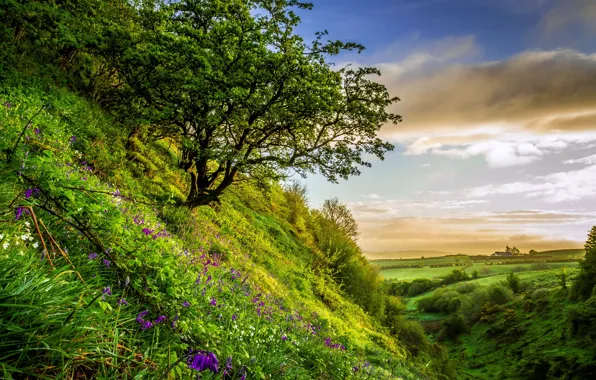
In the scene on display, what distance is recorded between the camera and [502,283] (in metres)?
131

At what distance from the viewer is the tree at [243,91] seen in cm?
1259

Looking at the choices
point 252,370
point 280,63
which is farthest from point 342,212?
point 252,370

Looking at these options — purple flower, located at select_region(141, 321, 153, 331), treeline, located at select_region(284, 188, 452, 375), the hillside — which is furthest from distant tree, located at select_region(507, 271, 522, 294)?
purple flower, located at select_region(141, 321, 153, 331)

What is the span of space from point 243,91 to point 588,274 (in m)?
106

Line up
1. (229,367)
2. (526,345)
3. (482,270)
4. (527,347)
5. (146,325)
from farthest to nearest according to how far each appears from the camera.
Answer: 1. (482,270)
2. (526,345)
3. (527,347)
4. (229,367)
5. (146,325)

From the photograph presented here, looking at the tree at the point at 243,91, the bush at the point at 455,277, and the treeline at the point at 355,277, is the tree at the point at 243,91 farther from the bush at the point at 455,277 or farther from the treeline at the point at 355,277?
the bush at the point at 455,277

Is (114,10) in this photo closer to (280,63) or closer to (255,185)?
(280,63)

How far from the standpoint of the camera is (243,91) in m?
12.0

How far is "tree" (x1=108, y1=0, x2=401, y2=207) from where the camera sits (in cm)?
1259

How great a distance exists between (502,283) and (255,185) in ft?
492

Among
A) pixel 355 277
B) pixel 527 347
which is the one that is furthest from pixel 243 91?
pixel 527 347

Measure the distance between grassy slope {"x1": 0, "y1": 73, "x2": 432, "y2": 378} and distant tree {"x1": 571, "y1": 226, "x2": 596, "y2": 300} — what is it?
80593mm

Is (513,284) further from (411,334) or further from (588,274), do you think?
(411,334)

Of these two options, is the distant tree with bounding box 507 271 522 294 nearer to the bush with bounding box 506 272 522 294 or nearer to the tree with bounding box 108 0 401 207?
the bush with bounding box 506 272 522 294
